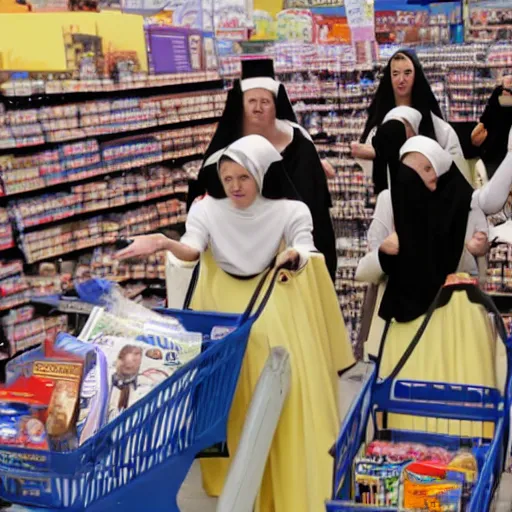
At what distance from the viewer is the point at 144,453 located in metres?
2.32

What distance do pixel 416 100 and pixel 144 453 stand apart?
3.16 m

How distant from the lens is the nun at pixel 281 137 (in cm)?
426

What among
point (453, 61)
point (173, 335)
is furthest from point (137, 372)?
point (453, 61)

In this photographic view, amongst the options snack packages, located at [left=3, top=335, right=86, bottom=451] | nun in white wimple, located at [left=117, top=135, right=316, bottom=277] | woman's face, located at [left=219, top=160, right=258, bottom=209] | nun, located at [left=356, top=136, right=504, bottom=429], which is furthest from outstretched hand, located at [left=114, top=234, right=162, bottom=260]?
nun, located at [left=356, top=136, right=504, bottom=429]

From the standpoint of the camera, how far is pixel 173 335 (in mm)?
2598

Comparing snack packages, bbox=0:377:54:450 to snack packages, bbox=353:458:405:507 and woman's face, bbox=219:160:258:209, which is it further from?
woman's face, bbox=219:160:258:209

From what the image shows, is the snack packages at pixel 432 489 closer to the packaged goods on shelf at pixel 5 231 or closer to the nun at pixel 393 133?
the nun at pixel 393 133

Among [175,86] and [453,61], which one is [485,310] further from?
[175,86]

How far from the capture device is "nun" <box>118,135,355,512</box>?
3102mm

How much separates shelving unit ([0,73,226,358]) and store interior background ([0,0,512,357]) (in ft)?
0.03

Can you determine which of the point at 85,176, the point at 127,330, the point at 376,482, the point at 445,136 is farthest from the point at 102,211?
the point at 376,482

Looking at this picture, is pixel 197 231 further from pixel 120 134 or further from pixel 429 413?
pixel 120 134

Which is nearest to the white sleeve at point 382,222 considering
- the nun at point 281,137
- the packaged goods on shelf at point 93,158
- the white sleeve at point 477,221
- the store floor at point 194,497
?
the white sleeve at point 477,221

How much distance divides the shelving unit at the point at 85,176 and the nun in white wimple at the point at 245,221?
6.98ft
